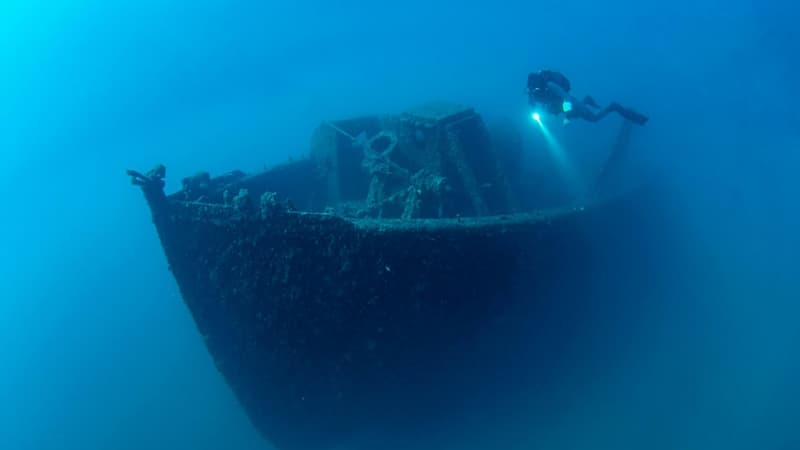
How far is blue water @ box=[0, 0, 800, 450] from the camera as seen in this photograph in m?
8.77

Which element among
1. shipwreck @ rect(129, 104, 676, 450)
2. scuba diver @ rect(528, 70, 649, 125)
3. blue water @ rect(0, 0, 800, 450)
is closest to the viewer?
shipwreck @ rect(129, 104, 676, 450)

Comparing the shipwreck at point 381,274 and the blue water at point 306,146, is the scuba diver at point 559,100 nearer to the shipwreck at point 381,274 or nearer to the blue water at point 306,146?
the shipwreck at point 381,274

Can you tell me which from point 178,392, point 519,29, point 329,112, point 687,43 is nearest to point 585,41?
point 687,43

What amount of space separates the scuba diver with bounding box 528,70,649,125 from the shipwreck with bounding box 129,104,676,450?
198 centimetres

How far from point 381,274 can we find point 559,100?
5572 mm

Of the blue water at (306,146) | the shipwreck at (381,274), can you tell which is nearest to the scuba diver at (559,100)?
the shipwreck at (381,274)

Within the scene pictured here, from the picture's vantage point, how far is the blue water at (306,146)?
8773 millimetres

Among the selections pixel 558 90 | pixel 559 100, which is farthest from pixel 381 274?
pixel 558 90

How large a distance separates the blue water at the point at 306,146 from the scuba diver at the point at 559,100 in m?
3.79

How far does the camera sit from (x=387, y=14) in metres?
59.4

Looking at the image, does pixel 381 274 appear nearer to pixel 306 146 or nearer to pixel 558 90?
pixel 558 90

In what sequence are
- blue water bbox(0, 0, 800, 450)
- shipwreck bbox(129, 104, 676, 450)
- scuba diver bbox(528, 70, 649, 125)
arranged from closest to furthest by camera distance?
shipwreck bbox(129, 104, 676, 450) < scuba diver bbox(528, 70, 649, 125) < blue water bbox(0, 0, 800, 450)

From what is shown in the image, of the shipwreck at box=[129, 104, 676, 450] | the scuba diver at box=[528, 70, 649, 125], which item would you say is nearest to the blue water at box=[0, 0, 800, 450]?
the shipwreck at box=[129, 104, 676, 450]

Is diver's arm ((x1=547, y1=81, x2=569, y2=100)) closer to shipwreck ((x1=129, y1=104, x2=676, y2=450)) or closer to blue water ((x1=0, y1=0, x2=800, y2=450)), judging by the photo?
shipwreck ((x1=129, y1=104, x2=676, y2=450))
